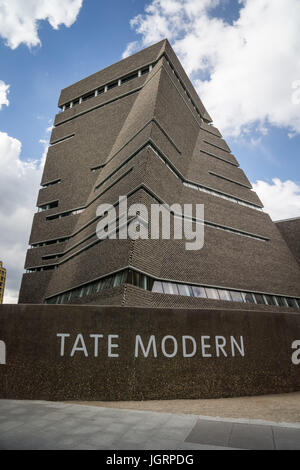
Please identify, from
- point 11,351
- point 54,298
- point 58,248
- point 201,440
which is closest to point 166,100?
point 58,248

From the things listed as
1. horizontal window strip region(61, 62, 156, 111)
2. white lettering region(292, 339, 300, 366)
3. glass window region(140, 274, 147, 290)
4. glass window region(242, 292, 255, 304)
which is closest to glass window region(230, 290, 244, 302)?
glass window region(242, 292, 255, 304)

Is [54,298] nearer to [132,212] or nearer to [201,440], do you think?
[132,212]

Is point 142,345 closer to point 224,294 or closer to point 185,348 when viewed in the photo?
point 185,348

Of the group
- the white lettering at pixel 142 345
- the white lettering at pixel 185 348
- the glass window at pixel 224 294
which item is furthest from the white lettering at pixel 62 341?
the glass window at pixel 224 294

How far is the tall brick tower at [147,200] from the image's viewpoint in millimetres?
20422

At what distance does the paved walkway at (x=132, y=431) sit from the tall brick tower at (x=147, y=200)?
1043 centimetres

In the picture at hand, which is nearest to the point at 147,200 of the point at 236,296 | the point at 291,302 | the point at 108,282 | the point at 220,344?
the point at 108,282

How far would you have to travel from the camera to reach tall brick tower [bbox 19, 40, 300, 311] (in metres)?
20.4

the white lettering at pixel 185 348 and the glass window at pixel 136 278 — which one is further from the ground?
the glass window at pixel 136 278

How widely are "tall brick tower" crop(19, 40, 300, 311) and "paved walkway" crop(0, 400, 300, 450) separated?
10.4m

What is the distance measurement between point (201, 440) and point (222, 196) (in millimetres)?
26820

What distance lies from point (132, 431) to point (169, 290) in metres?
14.5

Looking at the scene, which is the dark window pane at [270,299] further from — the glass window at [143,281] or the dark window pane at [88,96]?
the dark window pane at [88,96]

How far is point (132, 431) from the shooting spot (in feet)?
17.2
